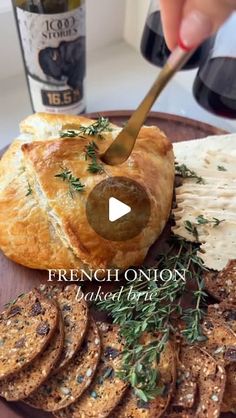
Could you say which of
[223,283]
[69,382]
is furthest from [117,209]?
[69,382]

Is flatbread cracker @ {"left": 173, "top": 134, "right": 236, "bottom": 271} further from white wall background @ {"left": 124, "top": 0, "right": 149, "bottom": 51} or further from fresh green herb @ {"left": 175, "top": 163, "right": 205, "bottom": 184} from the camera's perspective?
white wall background @ {"left": 124, "top": 0, "right": 149, "bottom": 51}

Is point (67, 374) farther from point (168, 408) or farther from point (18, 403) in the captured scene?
point (168, 408)

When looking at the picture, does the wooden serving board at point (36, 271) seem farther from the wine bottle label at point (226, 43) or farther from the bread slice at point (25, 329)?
the wine bottle label at point (226, 43)

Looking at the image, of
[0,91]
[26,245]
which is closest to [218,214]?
[26,245]

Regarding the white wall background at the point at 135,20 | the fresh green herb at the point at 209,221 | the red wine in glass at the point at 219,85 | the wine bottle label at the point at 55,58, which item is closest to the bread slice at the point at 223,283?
the fresh green herb at the point at 209,221

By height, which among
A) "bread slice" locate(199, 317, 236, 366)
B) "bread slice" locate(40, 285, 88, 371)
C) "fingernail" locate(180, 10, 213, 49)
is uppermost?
"fingernail" locate(180, 10, 213, 49)

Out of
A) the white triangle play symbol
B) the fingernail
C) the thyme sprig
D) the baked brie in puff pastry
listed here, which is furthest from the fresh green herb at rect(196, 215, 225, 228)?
the fingernail
